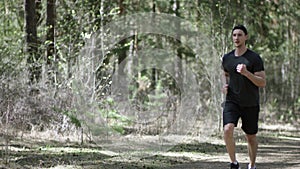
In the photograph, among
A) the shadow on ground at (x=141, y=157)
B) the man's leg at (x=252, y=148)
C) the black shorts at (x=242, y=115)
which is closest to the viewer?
the black shorts at (x=242, y=115)

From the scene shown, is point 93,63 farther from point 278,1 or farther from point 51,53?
point 278,1

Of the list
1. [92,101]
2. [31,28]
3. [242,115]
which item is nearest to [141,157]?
[242,115]

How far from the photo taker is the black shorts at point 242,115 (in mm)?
7371

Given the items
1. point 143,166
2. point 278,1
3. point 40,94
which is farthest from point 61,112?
point 278,1

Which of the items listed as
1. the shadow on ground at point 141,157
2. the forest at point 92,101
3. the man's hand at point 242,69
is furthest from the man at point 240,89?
the forest at point 92,101

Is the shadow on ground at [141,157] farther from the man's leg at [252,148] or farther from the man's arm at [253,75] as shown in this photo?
the man's arm at [253,75]

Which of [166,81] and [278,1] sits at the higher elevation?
[278,1]

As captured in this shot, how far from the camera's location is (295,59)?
22.7 m

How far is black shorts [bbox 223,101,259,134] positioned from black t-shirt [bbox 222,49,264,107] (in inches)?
3.0

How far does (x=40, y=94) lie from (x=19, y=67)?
30.7 inches

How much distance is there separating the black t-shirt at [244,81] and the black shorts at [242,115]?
0.08 metres

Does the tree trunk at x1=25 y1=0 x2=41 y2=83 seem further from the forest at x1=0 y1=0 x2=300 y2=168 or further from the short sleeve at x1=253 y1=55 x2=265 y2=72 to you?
the short sleeve at x1=253 y1=55 x2=265 y2=72

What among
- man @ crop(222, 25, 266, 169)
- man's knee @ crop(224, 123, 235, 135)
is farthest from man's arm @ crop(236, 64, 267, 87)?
man's knee @ crop(224, 123, 235, 135)

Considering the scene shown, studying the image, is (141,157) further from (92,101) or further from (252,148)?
(92,101)
